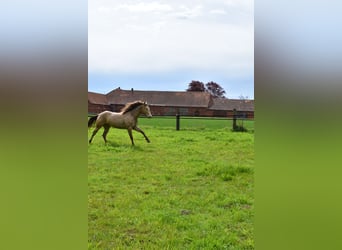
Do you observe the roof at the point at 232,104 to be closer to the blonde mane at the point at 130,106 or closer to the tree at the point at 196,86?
the tree at the point at 196,86

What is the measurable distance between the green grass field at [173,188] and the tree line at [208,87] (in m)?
0.16

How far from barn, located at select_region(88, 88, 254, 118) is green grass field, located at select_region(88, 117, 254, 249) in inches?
2.1

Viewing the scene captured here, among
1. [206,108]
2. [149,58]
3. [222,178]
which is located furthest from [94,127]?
[222,178]

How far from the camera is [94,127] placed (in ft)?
4.65

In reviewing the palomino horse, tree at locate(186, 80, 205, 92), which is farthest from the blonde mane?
tree at locate(186, 80, 205, 92)

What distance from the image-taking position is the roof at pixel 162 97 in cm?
137

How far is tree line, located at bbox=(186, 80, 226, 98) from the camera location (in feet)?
4.33
